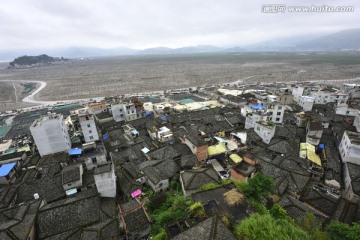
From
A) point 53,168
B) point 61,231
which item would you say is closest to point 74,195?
point 61,231

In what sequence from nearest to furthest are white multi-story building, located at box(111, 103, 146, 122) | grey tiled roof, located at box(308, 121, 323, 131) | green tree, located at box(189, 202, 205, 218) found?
green tree, located at box(189, 202, 205, 218)
grey tiled roof, located at box(308, 121, 323, 131)
white multi-story building, located at box(111, 103, 146, 122)

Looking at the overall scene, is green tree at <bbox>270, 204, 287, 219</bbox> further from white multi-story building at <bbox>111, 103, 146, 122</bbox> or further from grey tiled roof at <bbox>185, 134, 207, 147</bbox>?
white multi-story building at <bbox>111, 103, 146, 122</bbox>

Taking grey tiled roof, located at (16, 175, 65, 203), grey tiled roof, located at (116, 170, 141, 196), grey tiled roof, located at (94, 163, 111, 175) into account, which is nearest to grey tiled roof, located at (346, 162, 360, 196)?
grey tiled roof, located at (116, 170, 141, 196)

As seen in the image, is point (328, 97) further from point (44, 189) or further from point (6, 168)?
point (6, 168)

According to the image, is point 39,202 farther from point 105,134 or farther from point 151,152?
point 105,134

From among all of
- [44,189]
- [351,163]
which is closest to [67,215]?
[44,189]

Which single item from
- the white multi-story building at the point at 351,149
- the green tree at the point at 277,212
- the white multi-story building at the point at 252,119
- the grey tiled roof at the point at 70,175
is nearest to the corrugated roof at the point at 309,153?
the white multi-story building at the point at 351,149
